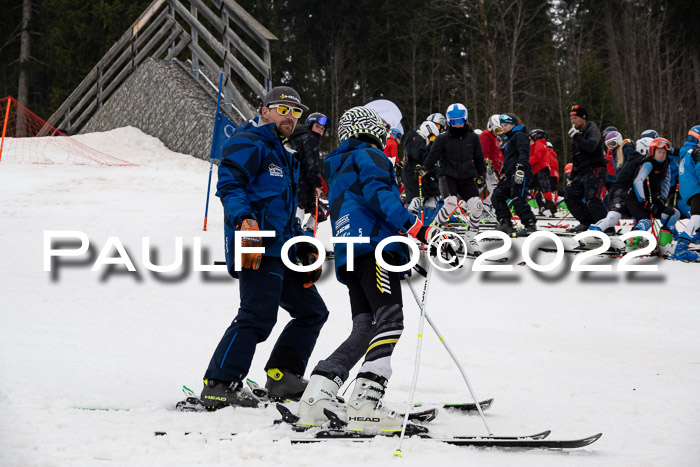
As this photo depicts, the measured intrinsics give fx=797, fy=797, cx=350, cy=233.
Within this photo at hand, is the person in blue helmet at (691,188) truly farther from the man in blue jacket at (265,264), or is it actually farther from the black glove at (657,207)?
the man in blue jacket at (265,264)

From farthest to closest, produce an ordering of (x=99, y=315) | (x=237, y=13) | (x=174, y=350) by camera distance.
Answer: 1. (x=237, y=13)
2. (x=99, y=315)
3. (x=174, y=350)

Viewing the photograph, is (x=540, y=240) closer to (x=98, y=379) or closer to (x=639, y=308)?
(x=639, y=308)

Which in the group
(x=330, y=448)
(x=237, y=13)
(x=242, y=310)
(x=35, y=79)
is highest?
(x=35, y=79)

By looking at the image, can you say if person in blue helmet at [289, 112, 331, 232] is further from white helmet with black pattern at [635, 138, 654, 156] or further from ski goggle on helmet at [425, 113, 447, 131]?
white helmet with black pattern at [635, 138, 654, 156]

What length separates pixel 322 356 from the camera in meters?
5.70

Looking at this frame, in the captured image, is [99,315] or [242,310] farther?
[99,315]

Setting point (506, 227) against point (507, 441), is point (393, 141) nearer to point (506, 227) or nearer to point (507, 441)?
point (506, 227)

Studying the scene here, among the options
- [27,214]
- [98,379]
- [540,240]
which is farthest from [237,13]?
[98,379]

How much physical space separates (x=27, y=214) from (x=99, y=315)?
197 inches

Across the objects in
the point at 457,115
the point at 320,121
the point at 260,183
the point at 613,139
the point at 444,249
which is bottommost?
the point at 444,249

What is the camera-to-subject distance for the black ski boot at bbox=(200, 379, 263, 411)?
167 inches

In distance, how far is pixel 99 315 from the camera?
6.64 metres

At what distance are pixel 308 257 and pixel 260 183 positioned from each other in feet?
1.66

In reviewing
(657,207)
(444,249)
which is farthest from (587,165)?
Result: (444,249)
